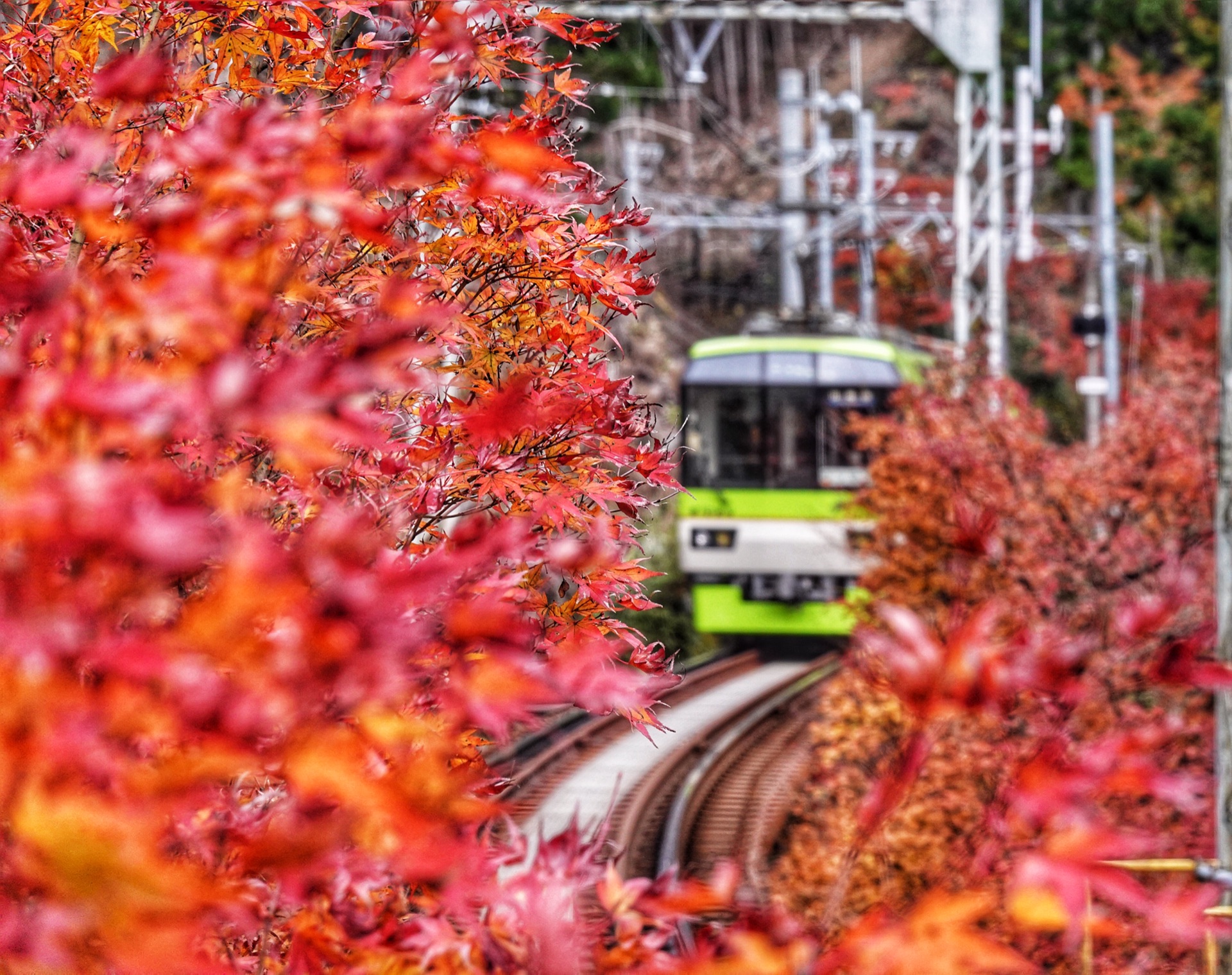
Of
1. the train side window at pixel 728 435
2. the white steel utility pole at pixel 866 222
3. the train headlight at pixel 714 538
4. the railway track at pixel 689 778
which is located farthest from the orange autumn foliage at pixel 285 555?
the white steel utility pole at pixel 866 222

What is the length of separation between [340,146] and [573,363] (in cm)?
112

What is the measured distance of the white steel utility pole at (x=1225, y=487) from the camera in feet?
14.7

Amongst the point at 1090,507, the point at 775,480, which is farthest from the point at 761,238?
the point at 1090,507

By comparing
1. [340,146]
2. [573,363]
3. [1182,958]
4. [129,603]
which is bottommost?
[1182,958]

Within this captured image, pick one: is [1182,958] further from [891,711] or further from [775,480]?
[775,480]

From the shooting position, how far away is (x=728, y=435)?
13359mm

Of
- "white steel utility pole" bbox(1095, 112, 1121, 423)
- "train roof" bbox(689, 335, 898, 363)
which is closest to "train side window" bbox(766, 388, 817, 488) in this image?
"train roof" bbox(689, 335, 898, 363)

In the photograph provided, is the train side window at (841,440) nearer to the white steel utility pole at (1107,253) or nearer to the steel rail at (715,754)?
the steel rail at (715,754)

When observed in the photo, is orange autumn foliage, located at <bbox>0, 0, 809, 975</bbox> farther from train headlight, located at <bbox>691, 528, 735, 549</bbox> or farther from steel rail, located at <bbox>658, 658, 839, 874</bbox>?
train headlight, located at <bbox>691, 528, 735, 549</bbox>

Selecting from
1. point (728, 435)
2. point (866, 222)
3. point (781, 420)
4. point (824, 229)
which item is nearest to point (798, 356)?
point (781, 420)

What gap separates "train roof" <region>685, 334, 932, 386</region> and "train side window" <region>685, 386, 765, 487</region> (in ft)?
0.56

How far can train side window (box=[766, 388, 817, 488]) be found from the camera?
13203mm

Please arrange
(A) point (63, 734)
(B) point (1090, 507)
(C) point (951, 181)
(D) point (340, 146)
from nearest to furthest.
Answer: (A) point (63, 734)
(D) point (340, 146)
(B) point (1090, 507)
(C) point (951, 181)

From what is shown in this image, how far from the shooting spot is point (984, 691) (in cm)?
135
